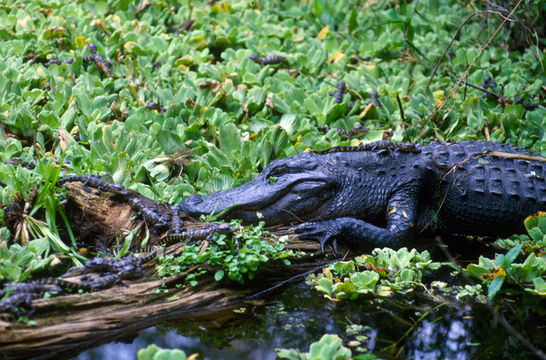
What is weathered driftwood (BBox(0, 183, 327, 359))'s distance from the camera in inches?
95.8

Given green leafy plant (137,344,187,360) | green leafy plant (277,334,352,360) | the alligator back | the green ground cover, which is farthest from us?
the alligator back

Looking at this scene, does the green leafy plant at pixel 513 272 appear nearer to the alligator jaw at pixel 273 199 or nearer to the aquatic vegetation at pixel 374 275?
the aquatic vegetation at pixel 374 275

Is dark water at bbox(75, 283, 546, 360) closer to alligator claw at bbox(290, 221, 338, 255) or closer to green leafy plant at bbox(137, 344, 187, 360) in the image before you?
green leafy plant at bbox(137, 344, 187, 360)

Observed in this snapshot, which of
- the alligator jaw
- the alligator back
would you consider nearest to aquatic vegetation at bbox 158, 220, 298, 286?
the alligator jaw

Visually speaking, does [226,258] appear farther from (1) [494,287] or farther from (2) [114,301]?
(1) [494,287]

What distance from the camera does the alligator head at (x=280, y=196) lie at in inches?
142

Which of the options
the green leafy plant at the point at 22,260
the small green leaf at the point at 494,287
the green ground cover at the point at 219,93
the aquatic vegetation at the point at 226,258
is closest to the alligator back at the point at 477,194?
the green ground cover at the point at 219,93

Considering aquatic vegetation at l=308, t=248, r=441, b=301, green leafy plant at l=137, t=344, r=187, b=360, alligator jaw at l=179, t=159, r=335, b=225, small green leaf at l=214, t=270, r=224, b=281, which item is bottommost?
aquatic vegetation at l=308, t=248, r=441, b=301

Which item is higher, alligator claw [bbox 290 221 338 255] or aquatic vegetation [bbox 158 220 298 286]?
aquatic vegetation [bbox 158 220 298 286]

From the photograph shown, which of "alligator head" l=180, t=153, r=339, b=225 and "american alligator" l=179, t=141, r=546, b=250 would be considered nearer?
"alligator head" l=180, t=153, r=339, b=225

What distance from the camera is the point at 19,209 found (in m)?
3.08

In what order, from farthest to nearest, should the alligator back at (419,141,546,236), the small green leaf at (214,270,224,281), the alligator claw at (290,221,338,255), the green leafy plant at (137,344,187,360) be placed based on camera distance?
the alligator back at (419,141,546,236), the alligator claw at (290,221,338,255), the small green leaf at (214,270,224,281), the green leafy plant at (137,344,187,360)

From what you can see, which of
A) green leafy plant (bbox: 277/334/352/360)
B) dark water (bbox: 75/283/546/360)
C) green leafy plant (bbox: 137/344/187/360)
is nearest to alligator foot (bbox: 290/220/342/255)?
dark water (bbox: 75/283/546/360)

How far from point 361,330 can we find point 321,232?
923mm
